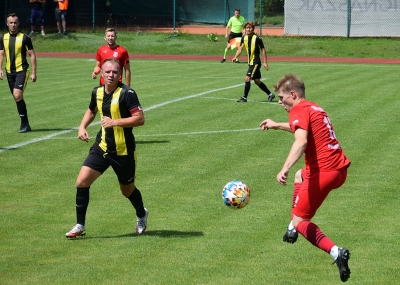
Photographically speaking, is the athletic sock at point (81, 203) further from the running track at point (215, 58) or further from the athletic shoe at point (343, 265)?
the running track at point (215, 58)

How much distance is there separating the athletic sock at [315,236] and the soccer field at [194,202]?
47cm

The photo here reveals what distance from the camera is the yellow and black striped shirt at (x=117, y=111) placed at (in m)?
9.73

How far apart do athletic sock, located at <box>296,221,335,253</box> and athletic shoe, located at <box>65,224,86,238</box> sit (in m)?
2.97

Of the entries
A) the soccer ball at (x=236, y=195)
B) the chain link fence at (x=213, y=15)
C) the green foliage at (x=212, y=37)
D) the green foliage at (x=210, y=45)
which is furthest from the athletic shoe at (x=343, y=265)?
the chain link fence at (x=213, y=15)

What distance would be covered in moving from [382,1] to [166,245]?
1476 inches

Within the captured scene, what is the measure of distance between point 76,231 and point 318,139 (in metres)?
3.40

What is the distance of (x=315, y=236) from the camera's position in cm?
805

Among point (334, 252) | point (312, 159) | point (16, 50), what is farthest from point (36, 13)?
point (334, 252)

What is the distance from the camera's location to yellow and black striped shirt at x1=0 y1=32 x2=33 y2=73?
17.9m

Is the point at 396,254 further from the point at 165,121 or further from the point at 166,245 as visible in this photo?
the point at 165,121

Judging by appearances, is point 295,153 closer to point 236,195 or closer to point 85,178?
point 236,195

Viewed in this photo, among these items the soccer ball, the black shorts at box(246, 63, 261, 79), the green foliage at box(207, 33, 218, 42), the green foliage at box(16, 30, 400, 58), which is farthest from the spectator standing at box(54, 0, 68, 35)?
the soccer ball

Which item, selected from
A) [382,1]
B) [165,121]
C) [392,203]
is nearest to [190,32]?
[382,1]

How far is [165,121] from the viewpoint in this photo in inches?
757
